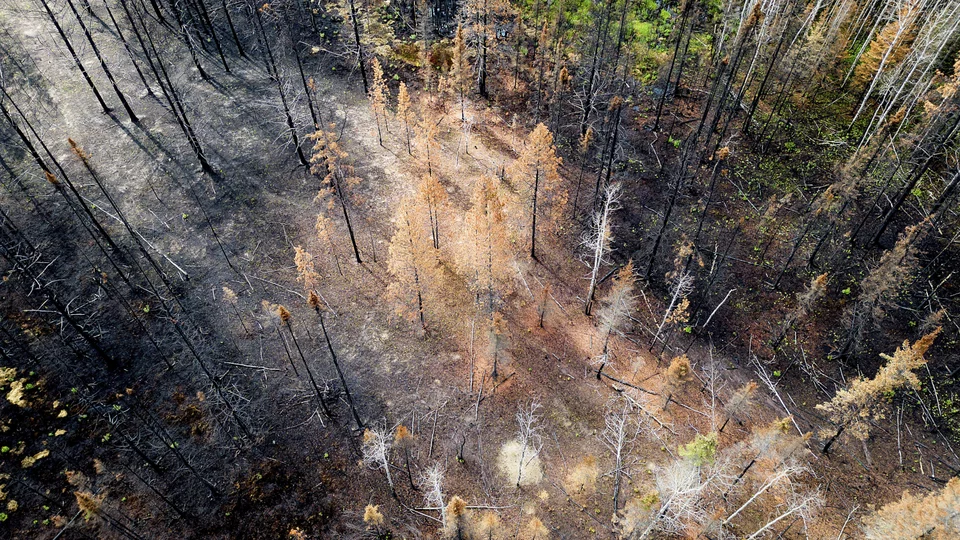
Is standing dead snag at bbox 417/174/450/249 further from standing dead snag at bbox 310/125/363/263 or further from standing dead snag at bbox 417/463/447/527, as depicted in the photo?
standing dead snag at bbox 417/463/447/527

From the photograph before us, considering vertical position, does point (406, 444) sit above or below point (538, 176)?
below

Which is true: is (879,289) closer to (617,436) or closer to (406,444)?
(617,436)

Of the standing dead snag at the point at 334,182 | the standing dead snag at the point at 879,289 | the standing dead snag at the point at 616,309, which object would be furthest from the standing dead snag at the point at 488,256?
the standing dead snag at the point at 879,289

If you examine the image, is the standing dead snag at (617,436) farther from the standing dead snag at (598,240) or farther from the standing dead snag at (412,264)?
the standing dead snag at (412,264)

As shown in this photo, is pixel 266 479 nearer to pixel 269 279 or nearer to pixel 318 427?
pixel 318 427

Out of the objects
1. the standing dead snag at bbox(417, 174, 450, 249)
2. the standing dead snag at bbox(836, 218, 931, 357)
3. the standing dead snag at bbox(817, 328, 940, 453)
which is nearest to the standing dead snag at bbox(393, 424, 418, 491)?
the standing dead snag at bbox(417, 174, 450, 249)

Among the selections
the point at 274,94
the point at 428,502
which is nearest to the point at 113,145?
the point at 274,94

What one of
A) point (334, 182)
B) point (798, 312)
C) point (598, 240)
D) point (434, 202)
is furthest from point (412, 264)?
point (798, 312)
